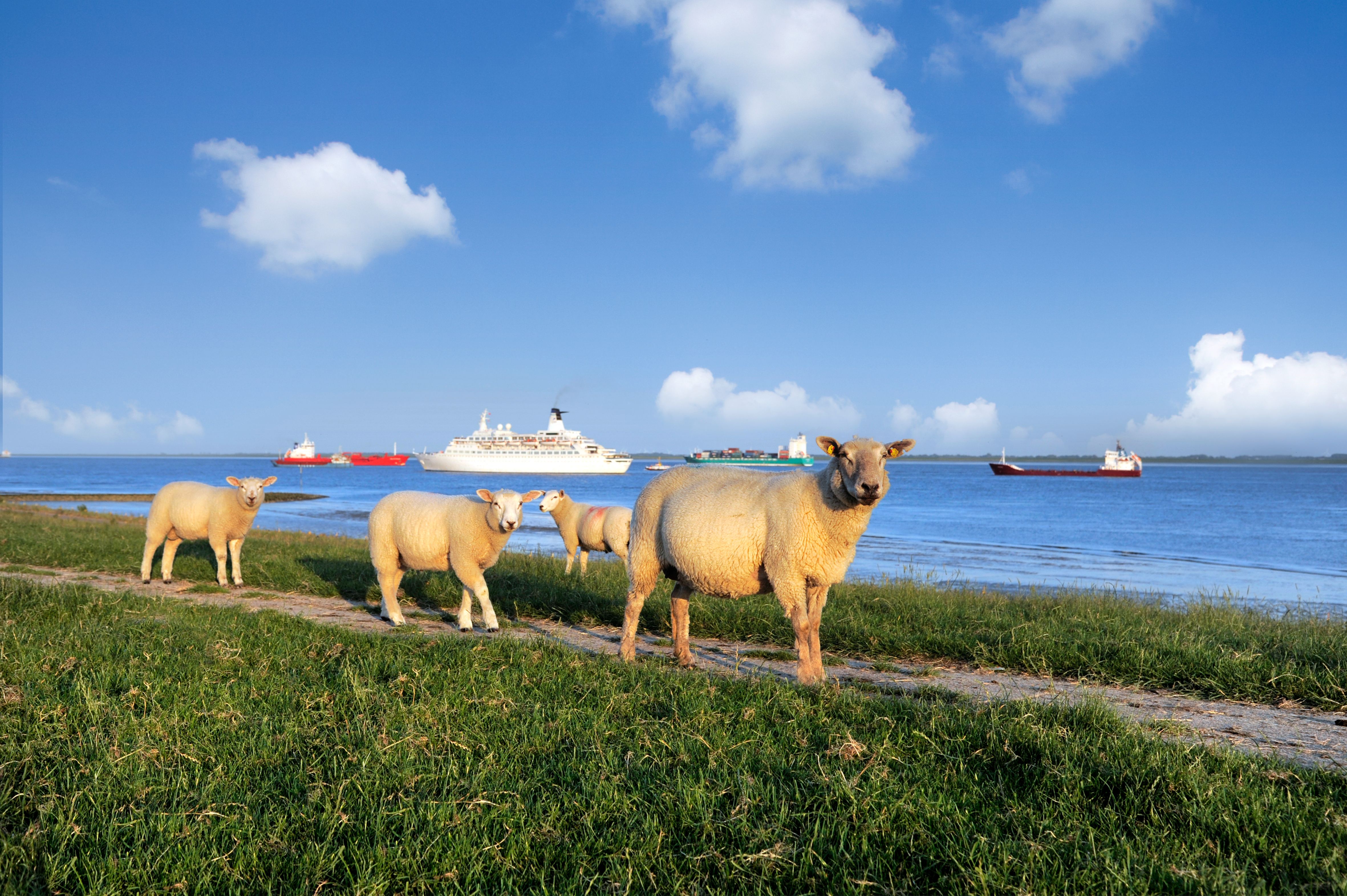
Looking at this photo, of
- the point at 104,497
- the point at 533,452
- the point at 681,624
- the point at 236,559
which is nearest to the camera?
the point at 681,624

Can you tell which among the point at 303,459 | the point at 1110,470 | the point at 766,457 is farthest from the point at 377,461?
the point at 1110,470

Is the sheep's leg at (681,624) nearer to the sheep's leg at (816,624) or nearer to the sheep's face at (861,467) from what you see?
the sheep's leg at (816,624)

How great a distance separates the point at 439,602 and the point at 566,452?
89.7m

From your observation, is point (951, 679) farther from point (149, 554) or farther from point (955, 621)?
point (149, 554)

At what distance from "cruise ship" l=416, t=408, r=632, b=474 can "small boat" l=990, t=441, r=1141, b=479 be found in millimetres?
63215

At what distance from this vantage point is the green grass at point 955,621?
260 inches

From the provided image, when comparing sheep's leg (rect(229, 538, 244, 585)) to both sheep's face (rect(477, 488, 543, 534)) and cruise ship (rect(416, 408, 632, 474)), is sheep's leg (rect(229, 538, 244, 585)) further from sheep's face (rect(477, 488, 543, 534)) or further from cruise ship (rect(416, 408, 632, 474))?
cruise ship (rect(416, 408, 632, 474))

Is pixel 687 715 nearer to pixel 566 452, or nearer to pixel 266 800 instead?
pixel 266 800

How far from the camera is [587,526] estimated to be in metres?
15.1

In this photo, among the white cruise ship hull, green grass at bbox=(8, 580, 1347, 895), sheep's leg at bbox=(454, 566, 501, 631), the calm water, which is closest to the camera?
green grass at bbox=(8, 580, 1347, 895)

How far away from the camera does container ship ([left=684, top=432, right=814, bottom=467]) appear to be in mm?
120688

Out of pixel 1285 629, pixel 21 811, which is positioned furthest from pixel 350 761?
pixel 1285 629

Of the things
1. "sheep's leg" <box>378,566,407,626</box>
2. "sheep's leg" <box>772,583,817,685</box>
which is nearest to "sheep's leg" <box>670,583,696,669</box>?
"sheep's leg" <box>772,583,817,685</box>

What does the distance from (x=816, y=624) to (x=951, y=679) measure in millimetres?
1488
